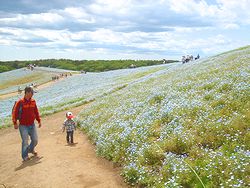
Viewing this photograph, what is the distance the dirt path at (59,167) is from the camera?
38.8ft

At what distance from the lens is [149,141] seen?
Answer: 1270cm

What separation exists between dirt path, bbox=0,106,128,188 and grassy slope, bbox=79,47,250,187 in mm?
618

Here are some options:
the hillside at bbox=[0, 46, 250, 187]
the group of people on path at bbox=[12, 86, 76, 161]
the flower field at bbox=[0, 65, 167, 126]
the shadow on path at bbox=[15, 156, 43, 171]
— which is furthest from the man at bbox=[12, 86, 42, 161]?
the flower field at bbox=[0, 65, 167, 126]

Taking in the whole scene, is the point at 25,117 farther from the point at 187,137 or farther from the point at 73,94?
the point at 73,94

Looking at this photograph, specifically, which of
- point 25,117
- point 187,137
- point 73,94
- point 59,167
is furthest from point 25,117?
point 73,94

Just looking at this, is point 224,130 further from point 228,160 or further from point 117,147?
point 117,147

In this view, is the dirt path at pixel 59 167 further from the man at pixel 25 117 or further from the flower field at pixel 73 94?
the flower field at pixel 73 94

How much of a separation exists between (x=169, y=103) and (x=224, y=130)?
519cm

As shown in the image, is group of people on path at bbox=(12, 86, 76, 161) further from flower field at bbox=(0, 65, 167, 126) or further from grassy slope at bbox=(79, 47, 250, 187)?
flower field at bbox=(0, 65, 167, 126)

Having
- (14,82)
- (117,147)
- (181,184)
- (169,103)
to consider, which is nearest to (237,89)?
(169,103)

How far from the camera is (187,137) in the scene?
11453mm

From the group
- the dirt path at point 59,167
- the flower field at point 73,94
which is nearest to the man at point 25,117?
the dirt path at point 59,167

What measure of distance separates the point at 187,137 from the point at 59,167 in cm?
532

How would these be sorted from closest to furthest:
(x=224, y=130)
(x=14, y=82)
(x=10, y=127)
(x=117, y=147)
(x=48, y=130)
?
(x=224, y=130)
(x=117, y=147)
(x=48, y=130)
(x=10, y=127)
(x=14, y=82)
